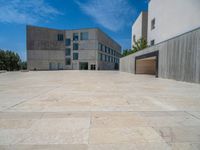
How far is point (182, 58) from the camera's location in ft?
33.9

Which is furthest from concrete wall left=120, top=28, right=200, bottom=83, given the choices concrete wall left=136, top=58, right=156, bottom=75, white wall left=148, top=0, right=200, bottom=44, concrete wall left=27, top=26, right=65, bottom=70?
concrete wall left=27, top=26, right=65, bottom=70

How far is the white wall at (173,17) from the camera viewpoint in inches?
517

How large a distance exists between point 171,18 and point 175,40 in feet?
21.0

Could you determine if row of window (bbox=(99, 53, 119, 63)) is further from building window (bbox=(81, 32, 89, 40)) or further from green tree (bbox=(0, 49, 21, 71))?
green tree (bbox=(0, 49, 21, 71))

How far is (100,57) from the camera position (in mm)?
50562

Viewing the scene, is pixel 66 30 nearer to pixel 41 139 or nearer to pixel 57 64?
pixel 57 64

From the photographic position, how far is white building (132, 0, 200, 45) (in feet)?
43.2

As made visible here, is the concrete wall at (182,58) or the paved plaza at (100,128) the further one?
the concrete wall at (182,58)

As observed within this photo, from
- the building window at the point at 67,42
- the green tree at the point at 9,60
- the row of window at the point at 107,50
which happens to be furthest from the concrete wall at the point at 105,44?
the green tree at the point at 9,60

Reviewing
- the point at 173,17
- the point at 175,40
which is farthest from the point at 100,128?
the point at 173,17

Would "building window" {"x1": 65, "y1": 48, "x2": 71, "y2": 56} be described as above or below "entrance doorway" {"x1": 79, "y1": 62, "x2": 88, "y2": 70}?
above

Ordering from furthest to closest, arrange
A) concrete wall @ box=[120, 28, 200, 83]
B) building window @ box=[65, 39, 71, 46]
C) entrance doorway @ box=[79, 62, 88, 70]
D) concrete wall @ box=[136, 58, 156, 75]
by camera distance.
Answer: building window @ box=[65, 39, 71, 46] → entrance doorway @ box=[79, 62, 88, 70] → concrete wall @ box=[136, 58, 156, 75] → concrete wall @ box=[120, 28, 200, 83]

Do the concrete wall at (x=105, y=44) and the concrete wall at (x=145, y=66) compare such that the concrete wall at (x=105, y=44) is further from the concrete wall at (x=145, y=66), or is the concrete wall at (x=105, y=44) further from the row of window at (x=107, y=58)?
the concrete wall at (x=145, y=66)

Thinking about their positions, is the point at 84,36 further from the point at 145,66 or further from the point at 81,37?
the point at 145,66
